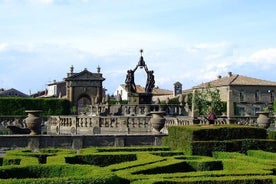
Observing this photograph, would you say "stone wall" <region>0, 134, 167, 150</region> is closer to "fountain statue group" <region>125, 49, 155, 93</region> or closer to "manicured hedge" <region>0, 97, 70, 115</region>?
"fountain statue group" <region>125, 49, 155, 93</region>

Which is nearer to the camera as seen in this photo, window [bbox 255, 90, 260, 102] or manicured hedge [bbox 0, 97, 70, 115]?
manicured hedge [bbox 0, 97, 70, 115]

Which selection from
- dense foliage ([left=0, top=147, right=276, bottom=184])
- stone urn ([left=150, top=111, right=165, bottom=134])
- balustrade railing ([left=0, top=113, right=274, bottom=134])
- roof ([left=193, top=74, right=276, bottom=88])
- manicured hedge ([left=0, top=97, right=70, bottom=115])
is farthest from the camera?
roof ([left=193, top=74, right=276, bottom=88])

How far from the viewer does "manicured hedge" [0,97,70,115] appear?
55719mm

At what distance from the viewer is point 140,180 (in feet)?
31.8

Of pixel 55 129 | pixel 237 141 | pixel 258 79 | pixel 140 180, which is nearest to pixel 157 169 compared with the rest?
pixel 140 180

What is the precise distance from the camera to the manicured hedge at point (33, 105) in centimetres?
5572

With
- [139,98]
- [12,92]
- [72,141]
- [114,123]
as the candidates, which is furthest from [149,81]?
[12,92]

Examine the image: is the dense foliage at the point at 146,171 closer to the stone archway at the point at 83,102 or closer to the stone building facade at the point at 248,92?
the stone archway at the point at 83,102

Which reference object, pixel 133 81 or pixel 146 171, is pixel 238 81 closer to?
pixel 133 81

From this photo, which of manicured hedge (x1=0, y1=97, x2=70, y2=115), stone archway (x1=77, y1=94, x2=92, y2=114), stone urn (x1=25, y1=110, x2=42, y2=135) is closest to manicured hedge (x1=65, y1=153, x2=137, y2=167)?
stone urn (x1=25, y1=110, x2=42, y2=135)

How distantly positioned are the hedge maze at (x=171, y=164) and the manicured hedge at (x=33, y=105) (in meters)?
40.9

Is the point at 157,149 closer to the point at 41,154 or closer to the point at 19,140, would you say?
the point at 41,154

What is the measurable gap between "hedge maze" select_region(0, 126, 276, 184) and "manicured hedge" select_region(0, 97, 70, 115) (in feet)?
134

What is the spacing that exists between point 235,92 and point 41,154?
5865 centimetres
